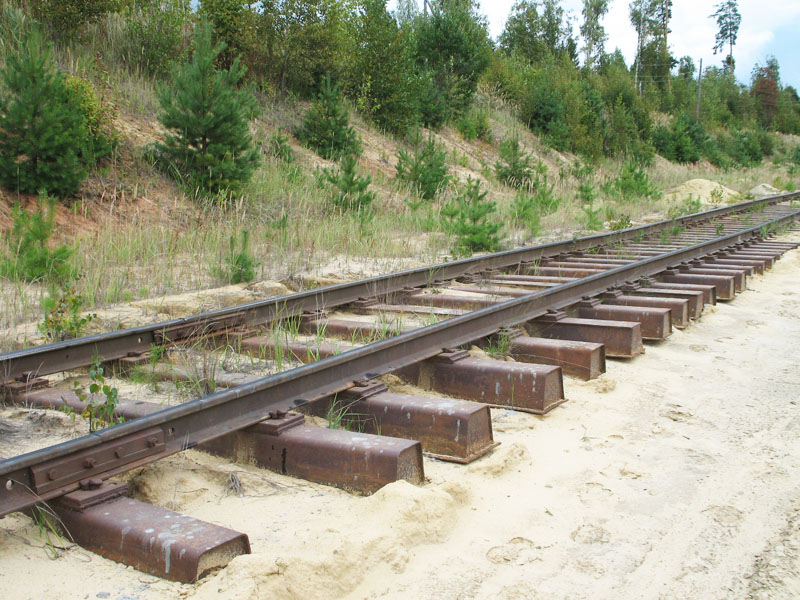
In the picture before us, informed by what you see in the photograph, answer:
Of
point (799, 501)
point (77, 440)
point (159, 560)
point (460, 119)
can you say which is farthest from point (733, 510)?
point (460, 119)

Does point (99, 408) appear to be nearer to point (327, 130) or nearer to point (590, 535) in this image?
point (590, 535)

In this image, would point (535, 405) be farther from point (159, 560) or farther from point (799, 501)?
point (159, 560)

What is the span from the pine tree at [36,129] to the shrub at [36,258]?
2.00 metres

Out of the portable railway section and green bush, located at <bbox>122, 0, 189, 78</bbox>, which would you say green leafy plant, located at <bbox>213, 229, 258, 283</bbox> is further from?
green bush, located at <bbox>122, 0, 189, 78</bbox>

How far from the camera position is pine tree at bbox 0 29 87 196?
29.7 ft

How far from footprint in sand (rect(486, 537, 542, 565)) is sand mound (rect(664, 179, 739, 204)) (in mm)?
18909

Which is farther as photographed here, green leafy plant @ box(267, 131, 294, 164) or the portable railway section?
green leafy plant @ box(267, 131, 294, 164)

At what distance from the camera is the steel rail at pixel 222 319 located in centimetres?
414

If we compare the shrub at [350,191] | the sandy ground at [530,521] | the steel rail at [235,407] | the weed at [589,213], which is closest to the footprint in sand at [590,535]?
the sandy ground at [530,521]

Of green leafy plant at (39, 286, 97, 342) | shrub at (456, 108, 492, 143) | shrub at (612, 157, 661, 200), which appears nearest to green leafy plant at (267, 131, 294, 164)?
shrub at (612, 157, 661, 200)

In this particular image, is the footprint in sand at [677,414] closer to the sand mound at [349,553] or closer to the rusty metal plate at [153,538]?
the sand mound at [349,553]

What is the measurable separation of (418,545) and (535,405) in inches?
60.9

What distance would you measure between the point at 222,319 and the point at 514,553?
125 inches

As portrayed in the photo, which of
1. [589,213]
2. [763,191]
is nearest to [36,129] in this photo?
[589,213]
